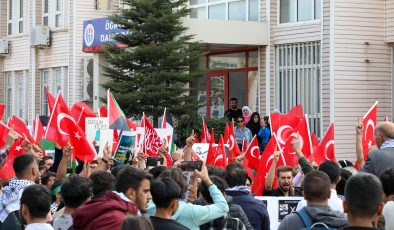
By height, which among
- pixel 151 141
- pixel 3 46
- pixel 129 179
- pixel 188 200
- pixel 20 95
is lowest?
pixel 188 200

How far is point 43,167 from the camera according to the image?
39.1 feet

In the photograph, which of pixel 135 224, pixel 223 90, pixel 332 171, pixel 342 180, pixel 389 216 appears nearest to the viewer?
pixel 135 224

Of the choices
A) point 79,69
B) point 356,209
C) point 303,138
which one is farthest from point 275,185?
point 79,69

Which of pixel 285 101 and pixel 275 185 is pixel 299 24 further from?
pixel 275 185

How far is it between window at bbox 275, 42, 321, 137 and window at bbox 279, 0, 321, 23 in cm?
70

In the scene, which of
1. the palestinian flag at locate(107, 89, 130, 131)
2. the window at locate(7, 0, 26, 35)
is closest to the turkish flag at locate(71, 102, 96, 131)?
the palestinian flag at locate(107, 89, 130, 131)

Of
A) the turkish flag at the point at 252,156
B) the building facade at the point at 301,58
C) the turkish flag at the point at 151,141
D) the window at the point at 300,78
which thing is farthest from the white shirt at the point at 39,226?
the window at the point at 300,78

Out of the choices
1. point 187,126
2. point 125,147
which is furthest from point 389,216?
point 187,126

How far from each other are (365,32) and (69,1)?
567 inches

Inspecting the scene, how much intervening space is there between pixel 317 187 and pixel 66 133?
25.8 feet

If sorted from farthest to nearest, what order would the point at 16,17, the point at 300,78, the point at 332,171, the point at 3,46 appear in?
the point at 16,17 → the point at 3,46 → the point at 300,78 → the point at 332,171

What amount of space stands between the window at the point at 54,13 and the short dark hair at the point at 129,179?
2796 cm

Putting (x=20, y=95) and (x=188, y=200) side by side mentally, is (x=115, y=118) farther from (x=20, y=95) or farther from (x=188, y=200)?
(x=20, y=95)

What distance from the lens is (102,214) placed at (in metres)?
6.88
